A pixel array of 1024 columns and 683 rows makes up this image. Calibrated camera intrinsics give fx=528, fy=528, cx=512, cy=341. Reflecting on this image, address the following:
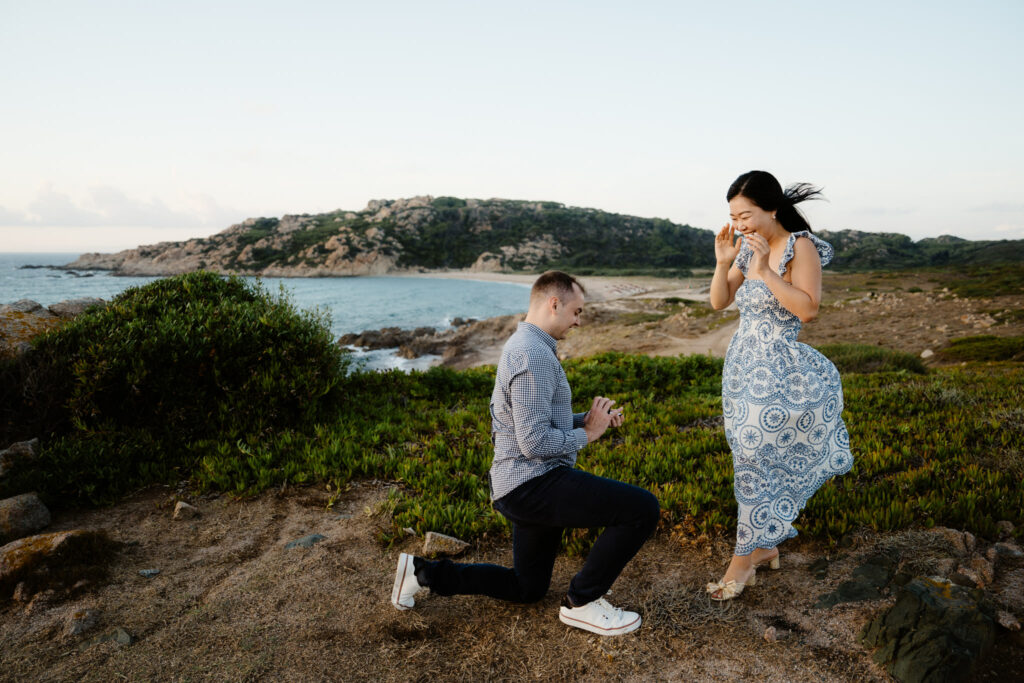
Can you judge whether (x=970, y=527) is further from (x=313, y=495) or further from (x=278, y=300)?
(x=278, y=300)

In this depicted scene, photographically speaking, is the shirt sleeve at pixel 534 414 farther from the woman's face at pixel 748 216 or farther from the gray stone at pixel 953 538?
the gray stone at pixel 953 538

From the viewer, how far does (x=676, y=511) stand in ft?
17.3

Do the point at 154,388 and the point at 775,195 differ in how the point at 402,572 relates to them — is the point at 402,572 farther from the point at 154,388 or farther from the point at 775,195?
the point at 154,388

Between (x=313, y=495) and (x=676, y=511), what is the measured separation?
13.2 feet

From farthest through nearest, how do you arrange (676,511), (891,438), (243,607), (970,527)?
(891,438) → (676,511) → (970,527) → (243,607)

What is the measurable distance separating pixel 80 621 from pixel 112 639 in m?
0.35

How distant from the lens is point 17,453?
5.96 metres

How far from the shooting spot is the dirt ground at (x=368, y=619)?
11.0 ft

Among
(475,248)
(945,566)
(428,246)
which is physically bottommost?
(945,566)

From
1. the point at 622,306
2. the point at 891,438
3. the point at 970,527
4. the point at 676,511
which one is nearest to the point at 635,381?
the point at 891,438

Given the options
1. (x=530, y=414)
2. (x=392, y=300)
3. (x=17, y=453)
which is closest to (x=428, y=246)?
(x=392, y=300)

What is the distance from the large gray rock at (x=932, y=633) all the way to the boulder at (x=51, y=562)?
5.85 m

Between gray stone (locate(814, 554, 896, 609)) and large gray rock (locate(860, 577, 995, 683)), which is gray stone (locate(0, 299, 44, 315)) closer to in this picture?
gray stone (locate(814, 554, 896, 609))

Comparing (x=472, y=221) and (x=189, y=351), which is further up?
(x=472, y=221)
